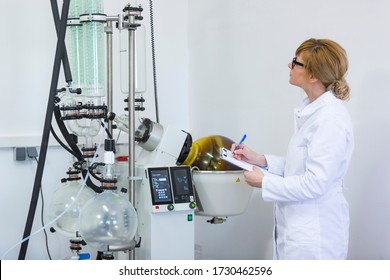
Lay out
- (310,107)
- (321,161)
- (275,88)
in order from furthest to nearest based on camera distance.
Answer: (275,88) → (310,107) → (321,161)

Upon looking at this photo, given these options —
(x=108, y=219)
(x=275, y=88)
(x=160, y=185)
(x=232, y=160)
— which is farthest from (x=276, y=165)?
(x=108, y=219)

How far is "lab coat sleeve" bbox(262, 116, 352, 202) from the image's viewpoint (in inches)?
79.4

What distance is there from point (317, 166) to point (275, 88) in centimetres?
99

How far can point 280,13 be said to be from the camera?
9.57 feet

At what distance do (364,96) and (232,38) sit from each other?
992 mm

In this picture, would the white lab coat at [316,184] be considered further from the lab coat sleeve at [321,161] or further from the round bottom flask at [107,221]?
the round bottom flask at [107,221]

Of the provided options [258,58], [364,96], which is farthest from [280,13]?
[364,96]

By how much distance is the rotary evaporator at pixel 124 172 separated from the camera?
7.16ft

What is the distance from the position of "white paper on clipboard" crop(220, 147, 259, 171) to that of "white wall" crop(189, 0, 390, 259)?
0.54m

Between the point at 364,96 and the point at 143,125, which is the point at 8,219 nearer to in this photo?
the point at 143,125

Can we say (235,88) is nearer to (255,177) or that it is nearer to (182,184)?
(182,184)

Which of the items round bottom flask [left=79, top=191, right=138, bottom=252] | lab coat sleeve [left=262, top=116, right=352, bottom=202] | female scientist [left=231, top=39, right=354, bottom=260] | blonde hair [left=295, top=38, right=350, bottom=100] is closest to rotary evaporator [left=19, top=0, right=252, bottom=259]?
round bottom flask [left=79, top=191, right=138, bottom=252]

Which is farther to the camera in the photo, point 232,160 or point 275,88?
point 275,88

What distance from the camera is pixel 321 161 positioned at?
2.01m
